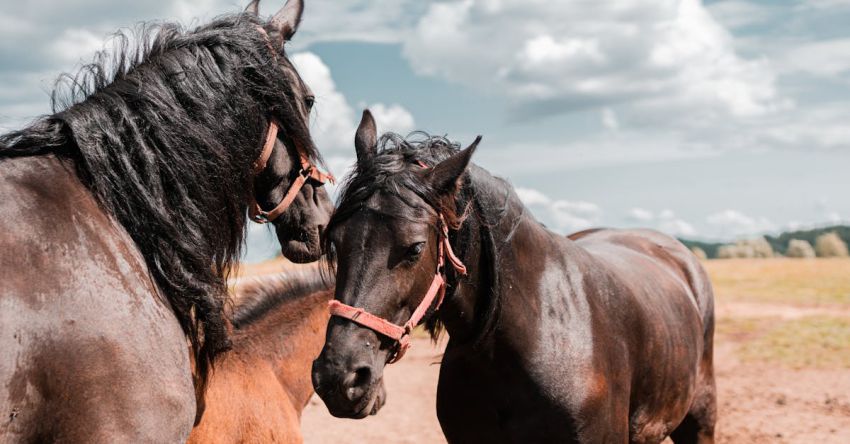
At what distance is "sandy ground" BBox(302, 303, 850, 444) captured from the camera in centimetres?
807

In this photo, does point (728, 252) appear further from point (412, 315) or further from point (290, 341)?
point (412, 315)

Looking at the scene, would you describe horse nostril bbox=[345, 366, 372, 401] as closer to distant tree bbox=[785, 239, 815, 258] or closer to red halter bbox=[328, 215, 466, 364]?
red halter bbox=[328, 215, 466, 364]

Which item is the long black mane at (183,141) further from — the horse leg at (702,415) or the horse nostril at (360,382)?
the horse leg at (702,415)

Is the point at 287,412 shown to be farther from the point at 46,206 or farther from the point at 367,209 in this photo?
the point at 46,206

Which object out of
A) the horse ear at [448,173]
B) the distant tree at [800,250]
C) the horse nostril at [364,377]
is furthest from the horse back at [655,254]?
the distant tree at [800,250]

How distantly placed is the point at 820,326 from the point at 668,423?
12869 millimetres

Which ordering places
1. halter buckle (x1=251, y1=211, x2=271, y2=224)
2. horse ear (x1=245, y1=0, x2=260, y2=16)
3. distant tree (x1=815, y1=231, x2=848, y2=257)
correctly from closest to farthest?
halter buckle (x1=251, y1=211, x2=271, y2=224)
horse ear (x1=245, y1=0, x2=260, y2=16)
distant tree (x1=815, y1=231, x2=848, y2=257)

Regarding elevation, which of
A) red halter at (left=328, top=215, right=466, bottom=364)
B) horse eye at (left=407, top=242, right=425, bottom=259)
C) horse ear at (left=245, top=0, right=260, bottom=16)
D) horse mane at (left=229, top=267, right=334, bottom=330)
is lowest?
horse mane at (left=229, top=267, right=334, bottom=330)

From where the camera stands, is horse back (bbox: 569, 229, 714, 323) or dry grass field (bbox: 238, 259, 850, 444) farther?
dry grass field (bbox: 238, 259, 850, 444)

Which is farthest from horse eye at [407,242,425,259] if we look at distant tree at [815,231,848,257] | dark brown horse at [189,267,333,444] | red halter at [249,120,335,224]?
distant tree at [815,231,848,257]

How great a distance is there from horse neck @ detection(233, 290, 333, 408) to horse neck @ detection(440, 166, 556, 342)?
2.20m

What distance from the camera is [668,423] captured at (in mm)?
4473

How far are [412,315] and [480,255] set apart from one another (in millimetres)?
483

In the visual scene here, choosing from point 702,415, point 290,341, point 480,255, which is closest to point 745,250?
point 702,415
